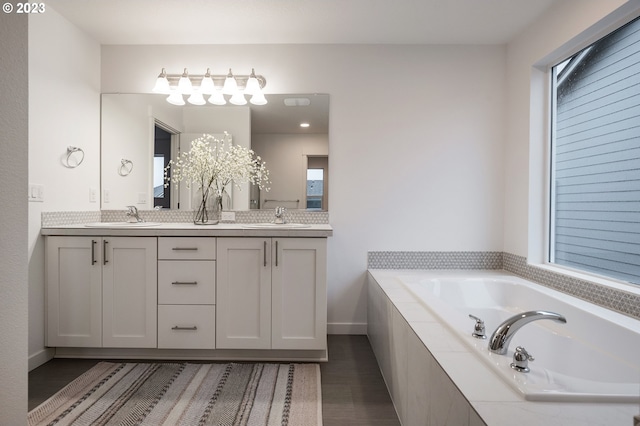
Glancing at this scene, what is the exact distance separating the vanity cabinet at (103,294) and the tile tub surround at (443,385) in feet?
5.09

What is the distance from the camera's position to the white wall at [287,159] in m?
2.93

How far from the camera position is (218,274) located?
7.71 ft

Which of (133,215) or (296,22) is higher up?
(296,22)

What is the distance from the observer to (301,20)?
253 cm

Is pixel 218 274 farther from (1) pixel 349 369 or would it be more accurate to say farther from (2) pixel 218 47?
(2) pixel 218 47

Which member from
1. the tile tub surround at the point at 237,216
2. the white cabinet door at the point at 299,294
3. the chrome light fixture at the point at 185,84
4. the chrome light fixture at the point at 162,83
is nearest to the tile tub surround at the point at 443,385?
the white cabinet door at the point at 299,294

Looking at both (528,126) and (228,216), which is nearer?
(528,126)

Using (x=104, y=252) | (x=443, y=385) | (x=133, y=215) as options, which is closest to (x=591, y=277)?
(x=443, y=385)

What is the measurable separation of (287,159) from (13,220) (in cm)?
211

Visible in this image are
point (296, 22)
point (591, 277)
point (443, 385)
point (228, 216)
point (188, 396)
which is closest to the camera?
point (443, 385)

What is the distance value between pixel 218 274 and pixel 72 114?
5.26ft

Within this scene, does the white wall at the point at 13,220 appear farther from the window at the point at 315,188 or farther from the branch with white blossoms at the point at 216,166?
the window at the point at 315,188

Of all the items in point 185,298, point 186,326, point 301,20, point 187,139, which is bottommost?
point 186,326

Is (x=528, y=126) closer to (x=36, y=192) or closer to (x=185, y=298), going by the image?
(x=185, y=298)
